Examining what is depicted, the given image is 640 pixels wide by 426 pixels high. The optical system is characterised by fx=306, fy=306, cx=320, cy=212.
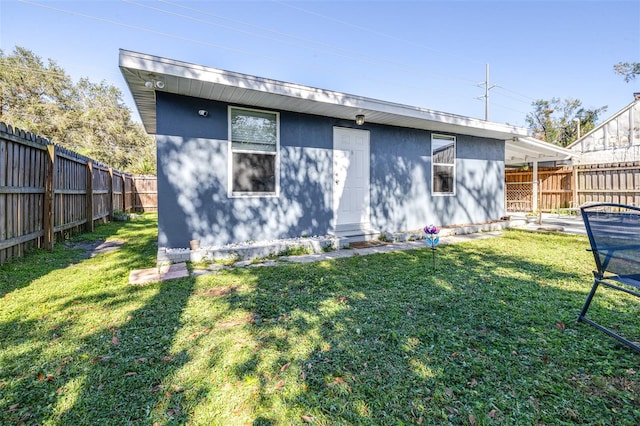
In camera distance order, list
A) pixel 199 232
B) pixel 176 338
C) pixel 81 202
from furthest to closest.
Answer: pixel 81 202
pixel 199 232
pixel 176 338

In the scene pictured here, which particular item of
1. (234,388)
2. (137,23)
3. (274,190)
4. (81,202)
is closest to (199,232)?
(274,190)

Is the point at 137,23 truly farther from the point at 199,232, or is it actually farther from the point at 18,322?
the point at 18,322

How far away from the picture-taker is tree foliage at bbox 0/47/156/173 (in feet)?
60.5

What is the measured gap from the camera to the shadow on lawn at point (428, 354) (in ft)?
5.07

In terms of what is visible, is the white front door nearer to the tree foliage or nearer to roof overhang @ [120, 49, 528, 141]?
roof overhang @ [120, 49, 528, 141]

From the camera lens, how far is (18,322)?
2477 mm

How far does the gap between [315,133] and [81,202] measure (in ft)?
19.3

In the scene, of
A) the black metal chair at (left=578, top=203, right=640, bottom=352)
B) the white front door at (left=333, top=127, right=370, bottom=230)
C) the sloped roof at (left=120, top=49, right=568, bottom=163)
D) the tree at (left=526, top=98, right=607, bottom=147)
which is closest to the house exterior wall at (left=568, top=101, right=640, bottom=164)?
the tree at (left=526, top=98, right=607, bottom=147)

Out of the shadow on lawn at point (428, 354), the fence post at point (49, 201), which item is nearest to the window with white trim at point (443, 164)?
the shadow on lawn at point (428, 354)

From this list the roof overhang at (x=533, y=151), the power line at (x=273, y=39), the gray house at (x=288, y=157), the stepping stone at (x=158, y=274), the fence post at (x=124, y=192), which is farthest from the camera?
the power line at (x=273, y=39)

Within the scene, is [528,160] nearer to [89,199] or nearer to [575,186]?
[575,186]

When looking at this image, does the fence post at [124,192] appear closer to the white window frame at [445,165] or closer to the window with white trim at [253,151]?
the window with white trim at [253,151]

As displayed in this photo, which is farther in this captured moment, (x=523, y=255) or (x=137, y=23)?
(x=137, y=23)

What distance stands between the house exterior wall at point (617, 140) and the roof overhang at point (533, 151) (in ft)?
16.6
